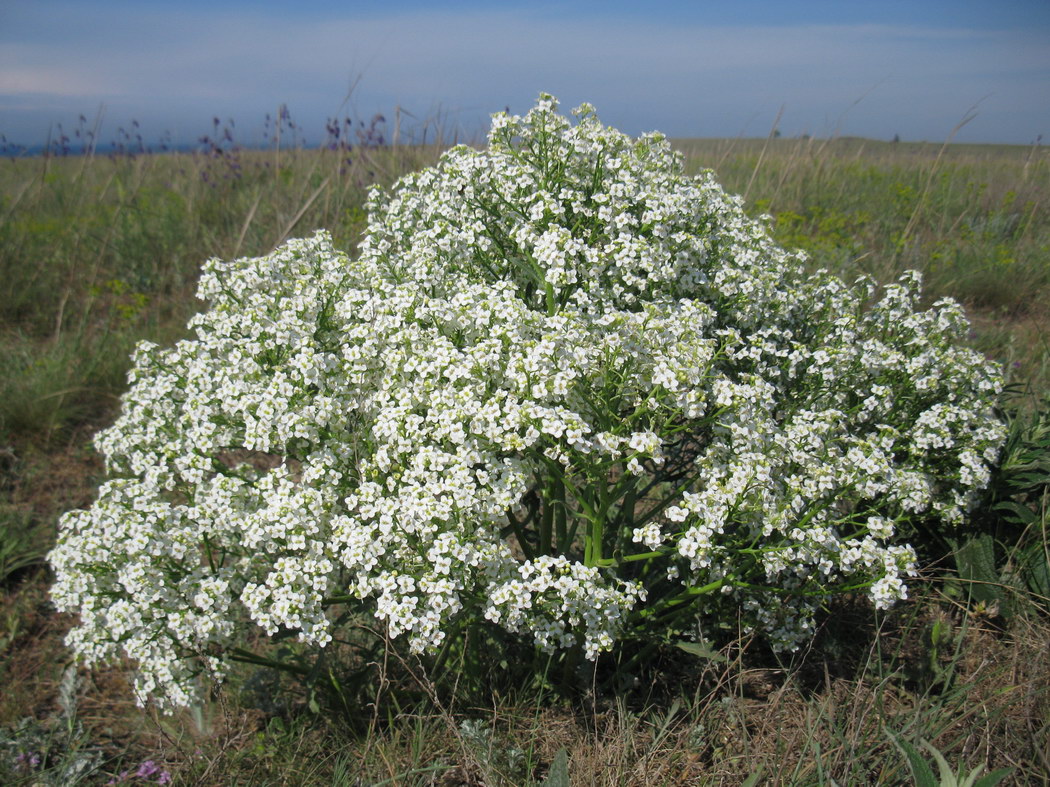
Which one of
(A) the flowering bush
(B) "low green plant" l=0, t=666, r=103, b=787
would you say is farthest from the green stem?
(B) "low green plant" l=0, t=666, r=103, b=787

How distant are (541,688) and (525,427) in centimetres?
123

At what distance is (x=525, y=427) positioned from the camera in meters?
2.50

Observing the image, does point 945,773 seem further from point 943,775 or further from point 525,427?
point 525,427

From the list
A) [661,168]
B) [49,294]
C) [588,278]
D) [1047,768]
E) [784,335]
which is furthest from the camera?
A: [49,294]

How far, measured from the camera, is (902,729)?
8.50 ft

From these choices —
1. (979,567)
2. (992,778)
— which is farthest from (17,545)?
(979,567)

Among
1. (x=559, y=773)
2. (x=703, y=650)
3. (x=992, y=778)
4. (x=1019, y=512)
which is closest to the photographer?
(x=992, y=778)

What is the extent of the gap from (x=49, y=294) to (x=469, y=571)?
6945mm

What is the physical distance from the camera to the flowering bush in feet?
8.06

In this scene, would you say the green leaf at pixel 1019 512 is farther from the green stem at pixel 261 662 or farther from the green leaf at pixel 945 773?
the green stem at pixel 261 662

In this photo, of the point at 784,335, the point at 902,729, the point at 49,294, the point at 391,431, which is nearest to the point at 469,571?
the point at 391,431

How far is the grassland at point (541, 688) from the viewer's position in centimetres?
266

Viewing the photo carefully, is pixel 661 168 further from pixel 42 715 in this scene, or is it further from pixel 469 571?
pixel 42 715

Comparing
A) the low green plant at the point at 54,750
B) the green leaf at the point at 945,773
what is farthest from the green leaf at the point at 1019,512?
the low green plant at the point at 54,750
